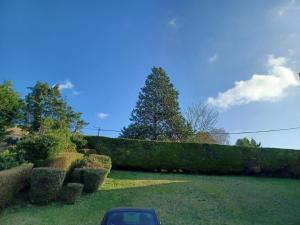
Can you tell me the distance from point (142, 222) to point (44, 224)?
520 centimetres

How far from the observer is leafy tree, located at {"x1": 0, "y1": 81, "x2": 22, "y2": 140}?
26125 mm

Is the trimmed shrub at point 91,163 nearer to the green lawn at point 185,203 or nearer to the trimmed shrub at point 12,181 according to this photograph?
the green lawn at point 185,203

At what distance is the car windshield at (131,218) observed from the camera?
7.97 meters

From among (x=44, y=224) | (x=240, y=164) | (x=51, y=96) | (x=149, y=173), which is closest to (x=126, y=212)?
(x=44, y=224)

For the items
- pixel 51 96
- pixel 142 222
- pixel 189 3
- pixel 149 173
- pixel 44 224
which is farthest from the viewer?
pixel 51 96

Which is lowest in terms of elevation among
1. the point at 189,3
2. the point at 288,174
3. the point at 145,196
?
the point at 145,196

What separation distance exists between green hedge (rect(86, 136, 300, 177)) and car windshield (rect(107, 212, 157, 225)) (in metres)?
13.5

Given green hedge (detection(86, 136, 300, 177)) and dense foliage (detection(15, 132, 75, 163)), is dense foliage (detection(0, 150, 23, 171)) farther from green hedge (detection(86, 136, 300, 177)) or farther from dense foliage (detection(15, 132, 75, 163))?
green hedge (detection(86, 136, 300, 177))

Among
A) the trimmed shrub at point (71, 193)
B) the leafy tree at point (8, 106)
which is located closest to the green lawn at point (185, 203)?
the trimmed shrub at point (71, 193)

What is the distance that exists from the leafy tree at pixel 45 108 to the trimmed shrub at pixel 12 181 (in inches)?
759

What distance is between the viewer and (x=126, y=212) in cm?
827

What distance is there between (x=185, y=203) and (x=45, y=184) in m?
5.46

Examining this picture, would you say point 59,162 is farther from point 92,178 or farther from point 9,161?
point 9,161

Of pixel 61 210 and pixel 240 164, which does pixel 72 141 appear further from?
pixel 240 164
